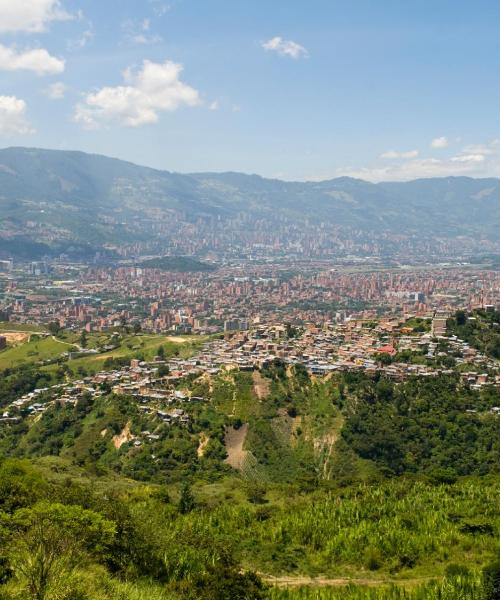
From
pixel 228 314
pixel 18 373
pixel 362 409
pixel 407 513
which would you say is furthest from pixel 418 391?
pixel 228 314

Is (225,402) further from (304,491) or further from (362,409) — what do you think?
(304,491)

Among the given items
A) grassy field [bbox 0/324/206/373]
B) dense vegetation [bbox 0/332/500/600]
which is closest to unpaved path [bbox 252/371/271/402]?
dense vegetation [bbox 0/332/500/600]

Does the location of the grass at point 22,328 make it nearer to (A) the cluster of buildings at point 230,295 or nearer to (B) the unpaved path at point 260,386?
(A) the cluster of buildings at point 230,295

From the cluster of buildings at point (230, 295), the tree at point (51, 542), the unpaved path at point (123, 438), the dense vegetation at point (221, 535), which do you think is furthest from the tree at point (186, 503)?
the cluster of buildings at point (230, 295)

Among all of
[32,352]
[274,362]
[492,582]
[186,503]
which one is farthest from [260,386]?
[32,352]

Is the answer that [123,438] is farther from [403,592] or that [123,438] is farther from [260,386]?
[403,592]

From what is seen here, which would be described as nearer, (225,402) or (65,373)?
(225,402)
